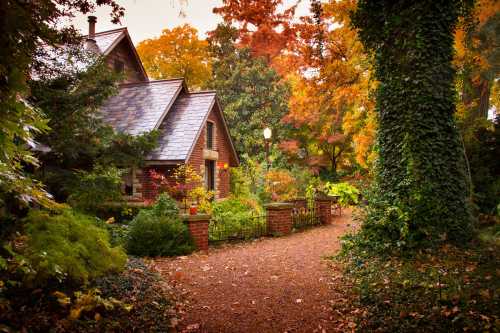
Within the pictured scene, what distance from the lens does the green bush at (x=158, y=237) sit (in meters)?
8.00

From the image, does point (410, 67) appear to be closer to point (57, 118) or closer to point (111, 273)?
point (111, 273)

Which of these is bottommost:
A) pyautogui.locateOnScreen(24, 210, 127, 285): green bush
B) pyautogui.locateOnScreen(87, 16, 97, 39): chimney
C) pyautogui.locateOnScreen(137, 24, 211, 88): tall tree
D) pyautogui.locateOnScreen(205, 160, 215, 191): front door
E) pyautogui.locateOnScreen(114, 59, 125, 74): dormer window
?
pyautogui.locateOnScreen(24, 210, 127, 285): green bush

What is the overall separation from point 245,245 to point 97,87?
626cm

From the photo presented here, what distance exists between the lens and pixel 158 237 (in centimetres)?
809

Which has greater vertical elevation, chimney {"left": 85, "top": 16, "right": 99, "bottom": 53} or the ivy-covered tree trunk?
chimney {"left": 85, "top": 16, "right": 99, "bottom": 53}

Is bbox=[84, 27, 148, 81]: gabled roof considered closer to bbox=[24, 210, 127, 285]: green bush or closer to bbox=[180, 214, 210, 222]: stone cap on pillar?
bbox=[180, 214, 210, 222]: stone cap on pillar

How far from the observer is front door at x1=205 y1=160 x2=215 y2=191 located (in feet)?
57.5

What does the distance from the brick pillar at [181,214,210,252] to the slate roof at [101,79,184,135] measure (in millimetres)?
6366

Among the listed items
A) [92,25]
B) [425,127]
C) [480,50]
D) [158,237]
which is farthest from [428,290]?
[92,25]

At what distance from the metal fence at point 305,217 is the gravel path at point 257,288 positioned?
106 inches

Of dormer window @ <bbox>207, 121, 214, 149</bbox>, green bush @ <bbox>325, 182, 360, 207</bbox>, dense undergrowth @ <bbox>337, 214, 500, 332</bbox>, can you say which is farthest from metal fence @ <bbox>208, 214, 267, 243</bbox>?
dormer window @ <bbox>207, 121, 214, 149</bbox>

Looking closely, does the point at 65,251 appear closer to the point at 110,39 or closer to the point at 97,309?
the point at 97,309

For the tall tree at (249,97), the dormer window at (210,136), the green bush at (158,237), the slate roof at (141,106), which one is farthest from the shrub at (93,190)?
the tall tree at (249,97)

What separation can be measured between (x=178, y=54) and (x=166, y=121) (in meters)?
13.8
